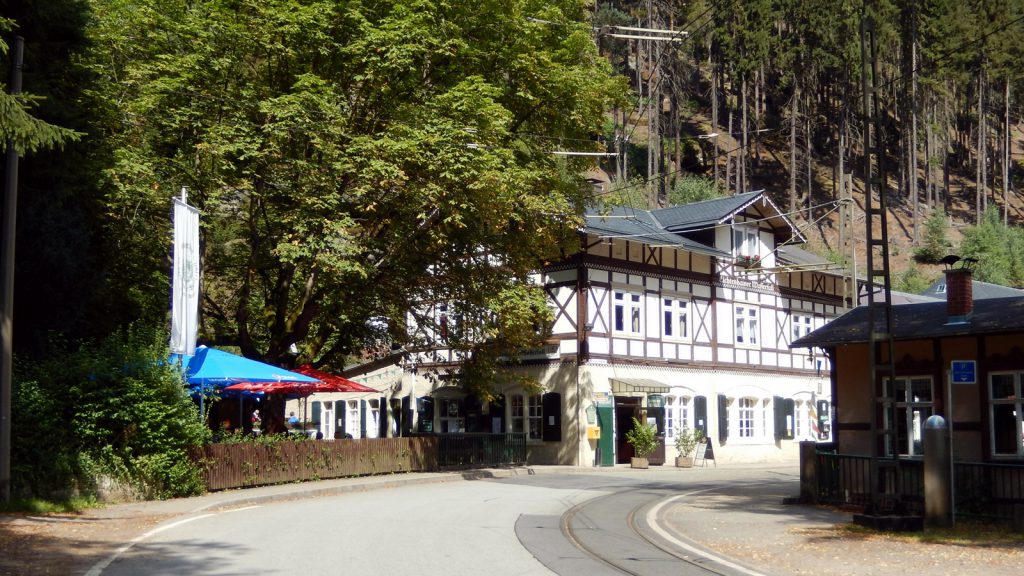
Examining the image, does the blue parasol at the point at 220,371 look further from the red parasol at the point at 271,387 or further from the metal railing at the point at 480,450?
the metal railing at the point at 480,450

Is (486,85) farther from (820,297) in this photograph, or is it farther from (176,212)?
(820,297)

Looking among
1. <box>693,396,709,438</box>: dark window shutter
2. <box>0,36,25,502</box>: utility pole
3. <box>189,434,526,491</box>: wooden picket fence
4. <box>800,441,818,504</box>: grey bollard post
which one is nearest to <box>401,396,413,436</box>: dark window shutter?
<box>189,434,526,491</box>: wooden picket fence

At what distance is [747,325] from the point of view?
4134 centimetres

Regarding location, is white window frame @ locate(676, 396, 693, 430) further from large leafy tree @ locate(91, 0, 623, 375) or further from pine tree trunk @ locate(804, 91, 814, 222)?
pine tree trunk @ locate(804, 91, 814, 222)

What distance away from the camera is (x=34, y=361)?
18.5m

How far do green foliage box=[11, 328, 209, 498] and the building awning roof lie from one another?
17.7m

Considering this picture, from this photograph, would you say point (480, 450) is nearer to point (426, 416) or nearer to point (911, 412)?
point (426, 416)

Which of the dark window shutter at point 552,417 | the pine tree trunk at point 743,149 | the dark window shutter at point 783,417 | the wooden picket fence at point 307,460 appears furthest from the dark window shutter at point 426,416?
the pine tree trunk at point 743,149

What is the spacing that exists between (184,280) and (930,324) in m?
14.4

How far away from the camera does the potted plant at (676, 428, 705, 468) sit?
115ft

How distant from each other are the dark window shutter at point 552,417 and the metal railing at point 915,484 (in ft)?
54.5

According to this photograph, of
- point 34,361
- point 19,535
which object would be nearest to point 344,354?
point 34,361

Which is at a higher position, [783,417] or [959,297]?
[959,297]

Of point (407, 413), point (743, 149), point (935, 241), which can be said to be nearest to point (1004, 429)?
point (407, 413)
